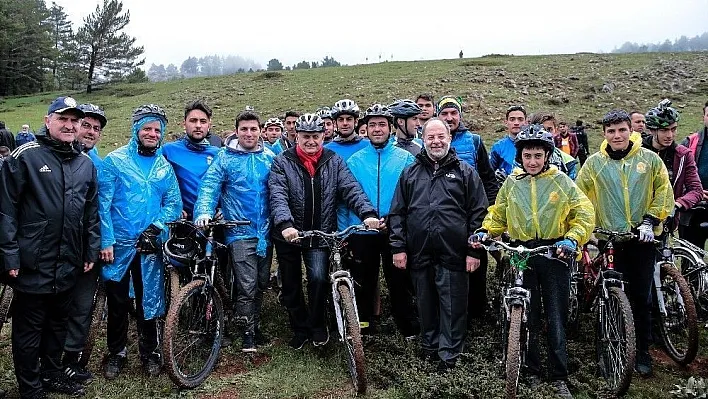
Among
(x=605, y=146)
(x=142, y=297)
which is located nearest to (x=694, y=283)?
(x=605, y=146)

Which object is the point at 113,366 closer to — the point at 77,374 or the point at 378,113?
the point at 77,374

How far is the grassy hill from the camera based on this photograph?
2784 cm

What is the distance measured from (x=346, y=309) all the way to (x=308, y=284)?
36.6 inches

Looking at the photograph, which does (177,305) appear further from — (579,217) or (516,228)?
(579,217)

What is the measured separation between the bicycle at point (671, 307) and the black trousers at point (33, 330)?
5.66m

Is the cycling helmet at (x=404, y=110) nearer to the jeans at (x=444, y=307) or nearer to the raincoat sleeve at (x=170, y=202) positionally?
the jeans at (x=444, y=307)

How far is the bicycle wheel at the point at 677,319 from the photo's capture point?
5.07 metres

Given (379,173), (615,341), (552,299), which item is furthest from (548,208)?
(379,173)

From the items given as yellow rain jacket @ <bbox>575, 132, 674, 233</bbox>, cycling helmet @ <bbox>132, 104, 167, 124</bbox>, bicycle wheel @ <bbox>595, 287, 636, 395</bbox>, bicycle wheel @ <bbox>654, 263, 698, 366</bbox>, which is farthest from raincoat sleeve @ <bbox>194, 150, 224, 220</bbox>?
bicycle wheel @ <bbox>654, 263, 698, 366</bbox>

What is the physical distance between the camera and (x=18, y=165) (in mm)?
4434

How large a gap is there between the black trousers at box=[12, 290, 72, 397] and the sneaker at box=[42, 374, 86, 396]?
0.44 ft

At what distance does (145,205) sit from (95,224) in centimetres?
49

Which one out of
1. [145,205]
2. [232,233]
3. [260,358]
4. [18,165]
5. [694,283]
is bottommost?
[260,358]

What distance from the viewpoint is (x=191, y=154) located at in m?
5.93
